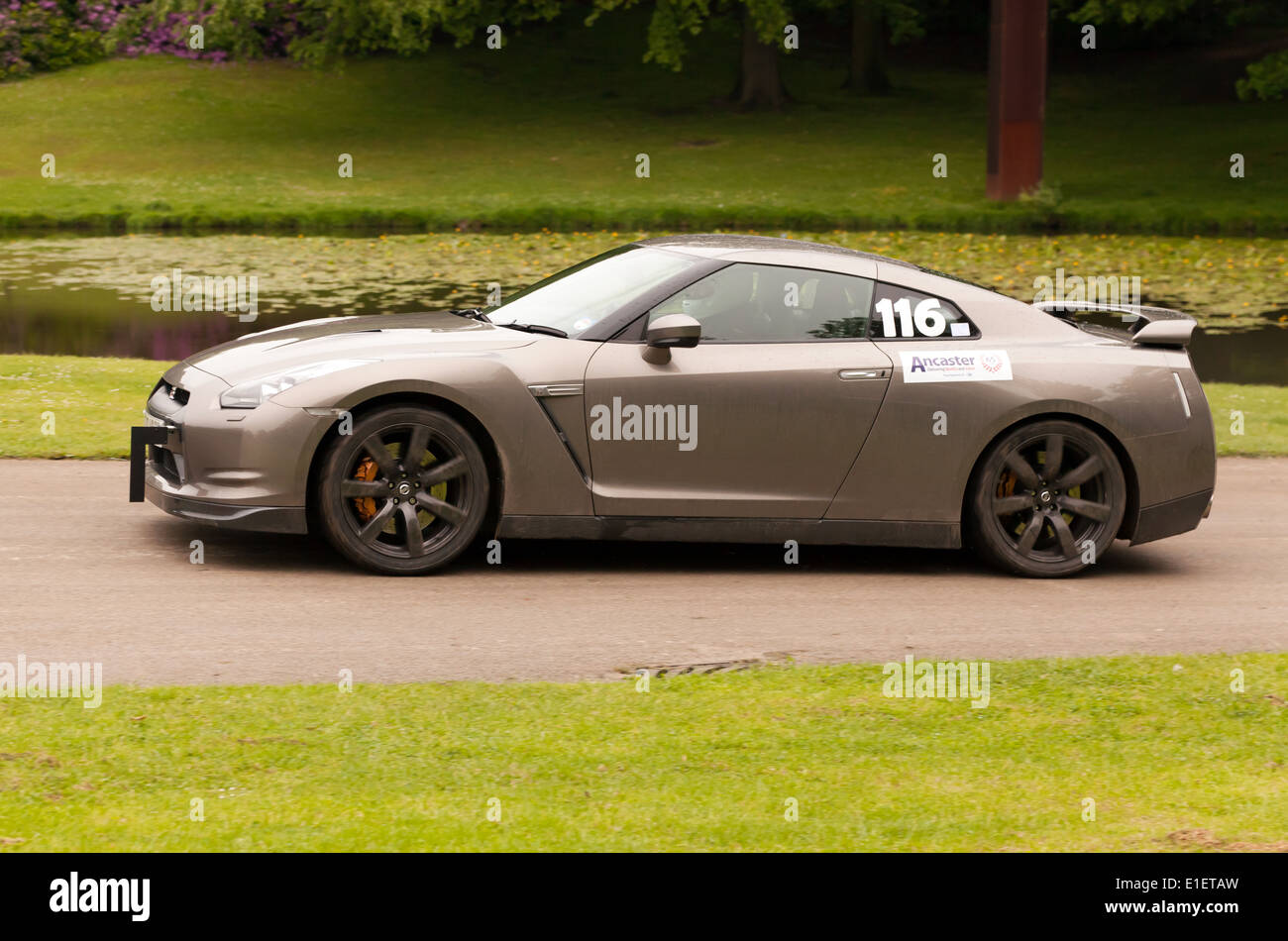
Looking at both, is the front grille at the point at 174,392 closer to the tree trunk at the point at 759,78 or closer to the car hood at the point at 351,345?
the car hood at the point at 351,345

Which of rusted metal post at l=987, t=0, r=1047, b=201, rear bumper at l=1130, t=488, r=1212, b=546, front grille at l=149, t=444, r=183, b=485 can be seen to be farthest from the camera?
rusted metal post at l=987, t=0, r=1047, b=201

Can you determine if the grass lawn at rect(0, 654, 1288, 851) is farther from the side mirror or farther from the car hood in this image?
the car hood

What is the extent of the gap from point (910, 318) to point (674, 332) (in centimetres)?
126

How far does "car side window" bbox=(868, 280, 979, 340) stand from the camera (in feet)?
26.8

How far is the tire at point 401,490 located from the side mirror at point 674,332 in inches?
36.1

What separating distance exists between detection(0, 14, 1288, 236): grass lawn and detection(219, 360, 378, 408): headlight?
20.8 meters

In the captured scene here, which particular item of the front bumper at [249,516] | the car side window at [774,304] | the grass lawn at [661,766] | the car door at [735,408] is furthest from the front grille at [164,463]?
the car side window at [774,304]

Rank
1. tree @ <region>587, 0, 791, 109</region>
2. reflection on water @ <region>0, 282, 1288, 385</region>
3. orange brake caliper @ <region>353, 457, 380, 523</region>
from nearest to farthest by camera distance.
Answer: orange brake caliper @ <region>353, 457, 380, 523</region> → reflection on water @ <region>0, 282, 1288, 385</region> → tree @ <region>587, 0, 791, 109</region>

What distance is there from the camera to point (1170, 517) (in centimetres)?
833

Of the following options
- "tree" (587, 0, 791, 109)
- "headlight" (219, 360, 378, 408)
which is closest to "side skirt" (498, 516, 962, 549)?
"headlight" (219, 360, 378, 408)

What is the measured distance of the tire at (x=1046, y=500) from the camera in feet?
26.6

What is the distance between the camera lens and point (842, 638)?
6883 mm

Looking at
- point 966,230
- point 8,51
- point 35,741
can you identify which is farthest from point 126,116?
point 35,741

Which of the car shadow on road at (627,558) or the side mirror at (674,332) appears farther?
the car shadow on road at (627,558)
